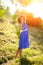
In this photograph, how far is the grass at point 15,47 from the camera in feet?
5.63

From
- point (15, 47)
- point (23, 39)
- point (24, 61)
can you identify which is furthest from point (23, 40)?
point (24, 61)

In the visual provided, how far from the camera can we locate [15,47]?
5.83ft

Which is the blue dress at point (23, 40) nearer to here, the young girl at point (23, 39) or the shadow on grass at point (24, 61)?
the young girl at point (23, 39)

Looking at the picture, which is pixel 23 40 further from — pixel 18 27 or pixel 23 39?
pixel 18 27

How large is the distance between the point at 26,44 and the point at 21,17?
0.31 meters

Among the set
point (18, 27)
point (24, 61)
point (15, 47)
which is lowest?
point (24, 61)

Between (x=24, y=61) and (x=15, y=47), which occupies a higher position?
(x=15, y=47)

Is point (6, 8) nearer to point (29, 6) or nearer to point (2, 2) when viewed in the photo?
point (2, 2)

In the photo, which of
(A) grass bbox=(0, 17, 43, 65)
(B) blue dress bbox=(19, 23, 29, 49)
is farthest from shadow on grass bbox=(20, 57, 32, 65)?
(B) blue dress bbox=(19, 23, 29, 49)

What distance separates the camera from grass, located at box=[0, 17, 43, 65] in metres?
1.72

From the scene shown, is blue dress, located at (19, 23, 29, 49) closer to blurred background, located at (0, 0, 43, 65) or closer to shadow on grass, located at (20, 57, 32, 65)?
blurred background, located at (0, 0, 43, 65)

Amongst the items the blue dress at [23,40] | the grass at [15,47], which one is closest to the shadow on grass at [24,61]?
the grass at [15,47]

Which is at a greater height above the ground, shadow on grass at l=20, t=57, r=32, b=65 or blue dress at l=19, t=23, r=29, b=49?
blue dress at l=19, t=23, r=29, b=49

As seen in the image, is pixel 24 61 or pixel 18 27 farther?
pixel 18 27
